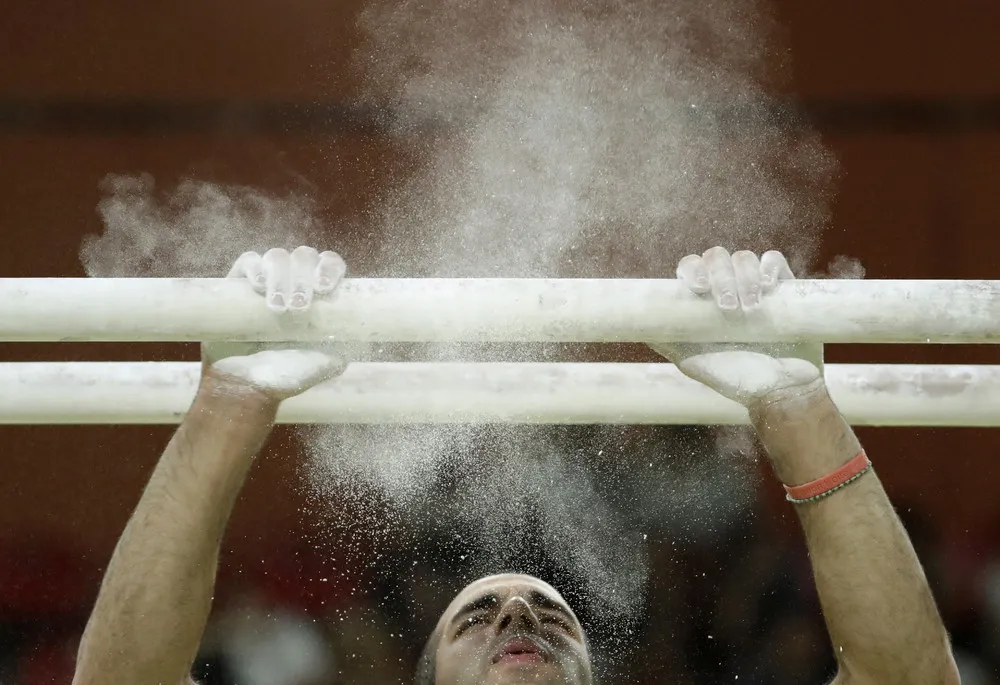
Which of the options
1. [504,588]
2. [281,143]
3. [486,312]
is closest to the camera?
[486,312]

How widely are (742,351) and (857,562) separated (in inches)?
12.4

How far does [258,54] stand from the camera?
9.77 feet

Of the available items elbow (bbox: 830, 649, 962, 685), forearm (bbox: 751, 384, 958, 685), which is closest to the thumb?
forearm (bbox: 751, 384, 958, 685)

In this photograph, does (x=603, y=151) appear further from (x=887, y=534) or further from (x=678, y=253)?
Result: (x=887, y=534)

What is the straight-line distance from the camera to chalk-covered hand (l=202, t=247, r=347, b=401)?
3.71 feet

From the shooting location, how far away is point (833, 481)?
1.27m

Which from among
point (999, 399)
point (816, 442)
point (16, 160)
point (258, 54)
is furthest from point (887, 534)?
point (16, 160)

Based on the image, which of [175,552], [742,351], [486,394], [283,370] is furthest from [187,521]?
[742,351]

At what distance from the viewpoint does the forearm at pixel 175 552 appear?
1.21 meters

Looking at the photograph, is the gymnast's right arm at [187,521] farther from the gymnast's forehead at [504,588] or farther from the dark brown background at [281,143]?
the dark brown background at [281,143]

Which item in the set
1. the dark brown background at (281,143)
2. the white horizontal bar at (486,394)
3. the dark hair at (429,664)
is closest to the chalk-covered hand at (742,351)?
the white horizontal bar at (486,394)

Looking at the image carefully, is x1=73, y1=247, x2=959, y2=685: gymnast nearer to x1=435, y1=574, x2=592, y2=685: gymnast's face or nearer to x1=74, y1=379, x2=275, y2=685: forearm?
x1=74, y1=379, x2=275, y2=685: forearm

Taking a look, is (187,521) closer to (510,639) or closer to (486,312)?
(486,312)

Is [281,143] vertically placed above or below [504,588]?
above
